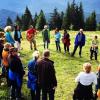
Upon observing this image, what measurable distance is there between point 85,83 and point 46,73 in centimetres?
165

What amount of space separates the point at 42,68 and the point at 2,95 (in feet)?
11.1

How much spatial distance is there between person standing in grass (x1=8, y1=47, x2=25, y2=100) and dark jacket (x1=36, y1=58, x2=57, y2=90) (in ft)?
3.61

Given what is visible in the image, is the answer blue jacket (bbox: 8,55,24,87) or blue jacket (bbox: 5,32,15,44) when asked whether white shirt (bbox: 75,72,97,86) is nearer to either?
blue jacket (bbox: 8,55,24,87)

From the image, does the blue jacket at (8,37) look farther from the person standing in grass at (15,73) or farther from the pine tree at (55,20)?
the pine tree at (55,20)

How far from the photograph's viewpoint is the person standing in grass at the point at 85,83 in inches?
659

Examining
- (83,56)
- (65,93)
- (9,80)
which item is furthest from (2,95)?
(83,56)

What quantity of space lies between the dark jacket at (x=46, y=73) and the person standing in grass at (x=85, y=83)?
3.63 ft

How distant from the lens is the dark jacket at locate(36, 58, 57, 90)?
53.5 feet

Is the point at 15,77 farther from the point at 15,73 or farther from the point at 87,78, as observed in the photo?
the point at 87,78

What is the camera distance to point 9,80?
17.9 metres

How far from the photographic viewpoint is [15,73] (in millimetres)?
17531

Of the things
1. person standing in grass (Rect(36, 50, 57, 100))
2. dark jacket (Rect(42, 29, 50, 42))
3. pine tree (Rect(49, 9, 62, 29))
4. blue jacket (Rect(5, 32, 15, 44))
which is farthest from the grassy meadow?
pine tree (Rect(49, 9, 62, 29))

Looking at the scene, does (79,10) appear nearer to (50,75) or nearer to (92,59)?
(92,59)

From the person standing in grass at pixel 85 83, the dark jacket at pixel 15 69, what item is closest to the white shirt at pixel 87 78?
the person standing in grass at pixel 85 83
